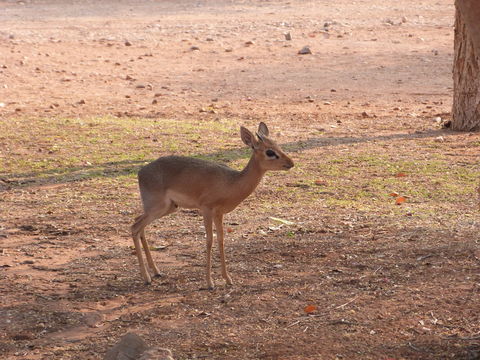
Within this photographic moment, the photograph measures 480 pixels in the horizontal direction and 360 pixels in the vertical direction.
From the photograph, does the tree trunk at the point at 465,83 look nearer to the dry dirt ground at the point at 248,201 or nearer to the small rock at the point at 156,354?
the dry dirt ground at the point at 248,201

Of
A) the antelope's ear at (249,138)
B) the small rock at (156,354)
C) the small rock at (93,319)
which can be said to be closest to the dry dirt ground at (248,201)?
the small rock at (93,319)

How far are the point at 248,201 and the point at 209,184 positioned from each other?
7.16 ft

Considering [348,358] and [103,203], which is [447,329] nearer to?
[348,358]

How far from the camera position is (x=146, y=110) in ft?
40.9

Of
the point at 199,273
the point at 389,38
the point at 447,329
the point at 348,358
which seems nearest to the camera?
the point at 348,358

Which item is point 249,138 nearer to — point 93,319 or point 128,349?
point 93,319

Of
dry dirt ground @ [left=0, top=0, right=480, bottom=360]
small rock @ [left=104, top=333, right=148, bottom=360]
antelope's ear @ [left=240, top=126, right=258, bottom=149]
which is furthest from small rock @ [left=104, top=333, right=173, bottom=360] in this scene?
antelope's ear @ [left=240, top=126, right=258, bottom=149]

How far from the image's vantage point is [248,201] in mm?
7949

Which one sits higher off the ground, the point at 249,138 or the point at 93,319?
the point at 249,138

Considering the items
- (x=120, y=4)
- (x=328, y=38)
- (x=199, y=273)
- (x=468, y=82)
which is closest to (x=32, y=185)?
(x=199, y=273)

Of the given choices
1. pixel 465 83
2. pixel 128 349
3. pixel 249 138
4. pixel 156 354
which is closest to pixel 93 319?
pixel 128 349

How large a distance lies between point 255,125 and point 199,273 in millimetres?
5460

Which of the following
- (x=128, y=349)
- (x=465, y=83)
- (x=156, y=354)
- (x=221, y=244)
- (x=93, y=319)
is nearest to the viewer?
(x=156, y=354)

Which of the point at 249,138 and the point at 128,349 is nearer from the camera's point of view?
the point at 128,349
